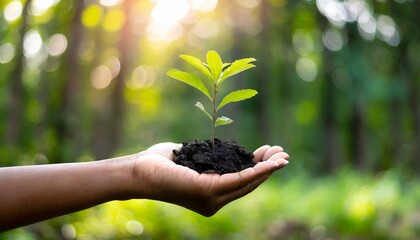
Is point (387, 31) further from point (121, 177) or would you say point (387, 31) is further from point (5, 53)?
point (121, 177)

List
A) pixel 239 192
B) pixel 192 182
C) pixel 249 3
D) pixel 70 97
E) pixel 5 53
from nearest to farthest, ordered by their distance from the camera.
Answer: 1. pixel 192 182
2. pixel 239 192
3. pixel 70 97
4. pixel 5 53
5. pixel 249 3

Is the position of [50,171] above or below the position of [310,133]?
above

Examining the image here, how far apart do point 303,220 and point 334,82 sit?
1000 centimetres

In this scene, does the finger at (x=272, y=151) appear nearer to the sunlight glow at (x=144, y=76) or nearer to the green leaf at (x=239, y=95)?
the green leaf at (x=239, y=95)

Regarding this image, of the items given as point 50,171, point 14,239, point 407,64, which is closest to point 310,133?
point 407,64

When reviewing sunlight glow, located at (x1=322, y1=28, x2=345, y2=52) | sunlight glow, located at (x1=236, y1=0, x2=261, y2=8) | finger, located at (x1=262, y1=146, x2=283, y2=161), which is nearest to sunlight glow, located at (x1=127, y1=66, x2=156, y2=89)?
sunlight glow, located at (x1=236, y1=0, x2=261, y2=8)

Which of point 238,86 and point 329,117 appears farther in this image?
point 329,117

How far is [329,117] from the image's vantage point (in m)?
17.0

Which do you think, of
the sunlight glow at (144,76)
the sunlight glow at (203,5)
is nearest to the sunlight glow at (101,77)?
the sunlight glow at (203,5)

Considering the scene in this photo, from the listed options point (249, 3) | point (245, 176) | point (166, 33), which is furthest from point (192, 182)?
point (166, 33)

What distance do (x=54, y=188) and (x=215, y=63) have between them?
98 centimetres

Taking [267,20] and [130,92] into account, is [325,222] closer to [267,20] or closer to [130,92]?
[267,20]

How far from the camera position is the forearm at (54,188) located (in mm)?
Answer: 2562

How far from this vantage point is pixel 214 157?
113 inches
